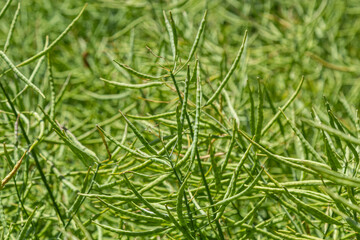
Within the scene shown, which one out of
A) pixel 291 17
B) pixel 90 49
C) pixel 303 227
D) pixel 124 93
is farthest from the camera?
pixel 291 17

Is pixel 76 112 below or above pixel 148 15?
below

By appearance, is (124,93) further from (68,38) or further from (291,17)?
(291,17)

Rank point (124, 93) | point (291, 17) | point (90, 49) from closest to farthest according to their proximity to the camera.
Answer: point (124, 93) → point (90, 49) → point (291, 17)

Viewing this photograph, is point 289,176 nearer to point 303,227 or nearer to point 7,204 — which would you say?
point 303,227

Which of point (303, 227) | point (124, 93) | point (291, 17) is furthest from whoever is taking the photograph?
point (291, 17)

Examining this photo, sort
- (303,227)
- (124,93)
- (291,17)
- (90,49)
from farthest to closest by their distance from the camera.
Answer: (291,17)
(90,49)
(124,93)
(303,227)

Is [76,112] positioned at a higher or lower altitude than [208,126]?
lower

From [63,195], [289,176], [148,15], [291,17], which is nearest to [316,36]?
[291,17]

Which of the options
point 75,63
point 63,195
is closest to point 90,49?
point 75,63

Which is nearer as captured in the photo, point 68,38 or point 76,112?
point 76,112
